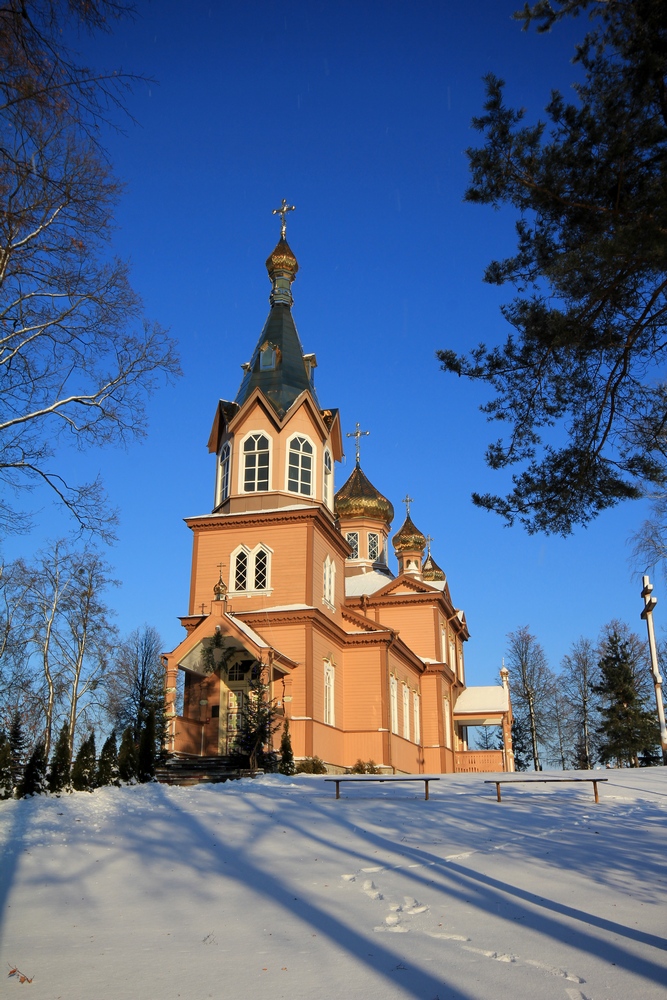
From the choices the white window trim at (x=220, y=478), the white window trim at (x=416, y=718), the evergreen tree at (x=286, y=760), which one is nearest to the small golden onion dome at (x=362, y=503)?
the white window trim at (x=416, y=718)

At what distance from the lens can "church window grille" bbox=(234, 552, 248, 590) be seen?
25.2m

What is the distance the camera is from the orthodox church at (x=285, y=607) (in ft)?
73.6

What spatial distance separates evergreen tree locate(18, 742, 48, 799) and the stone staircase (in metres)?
3.61

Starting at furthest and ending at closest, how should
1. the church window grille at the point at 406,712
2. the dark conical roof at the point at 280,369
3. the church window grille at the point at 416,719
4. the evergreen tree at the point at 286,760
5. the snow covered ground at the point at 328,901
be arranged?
the church window grille at the point at 416,719 < the church window grille at the point at 406,712 < the dark conical roof at the point at 280,369 < the evergreen tree at the point at 286,760 < the snow covered ground at the point at 328,901

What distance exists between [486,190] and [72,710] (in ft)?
77.2

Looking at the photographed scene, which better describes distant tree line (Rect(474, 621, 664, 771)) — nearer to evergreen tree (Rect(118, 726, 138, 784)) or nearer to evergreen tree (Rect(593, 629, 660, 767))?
evergreen tree (Rect(593, 629, 660, 767))

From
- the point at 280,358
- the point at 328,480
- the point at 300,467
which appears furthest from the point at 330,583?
the point at 280,358

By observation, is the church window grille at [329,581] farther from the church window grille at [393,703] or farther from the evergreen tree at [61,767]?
the evergreen tree at [61,767]

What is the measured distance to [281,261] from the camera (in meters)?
30.9

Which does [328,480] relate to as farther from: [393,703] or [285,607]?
[393,703]

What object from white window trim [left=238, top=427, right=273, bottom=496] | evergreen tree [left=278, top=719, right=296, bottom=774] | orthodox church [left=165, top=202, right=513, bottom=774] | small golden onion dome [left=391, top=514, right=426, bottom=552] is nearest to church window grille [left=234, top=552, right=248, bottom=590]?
orthodox church [left=165, top=202, right=513, bottom=774]

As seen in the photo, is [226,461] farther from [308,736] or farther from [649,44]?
[649,44]

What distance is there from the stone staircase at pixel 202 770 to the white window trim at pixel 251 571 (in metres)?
5.93

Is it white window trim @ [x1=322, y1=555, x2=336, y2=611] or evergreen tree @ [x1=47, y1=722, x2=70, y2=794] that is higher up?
white window trim @ [x1=322, y1=555, x2=336, y2=611]
